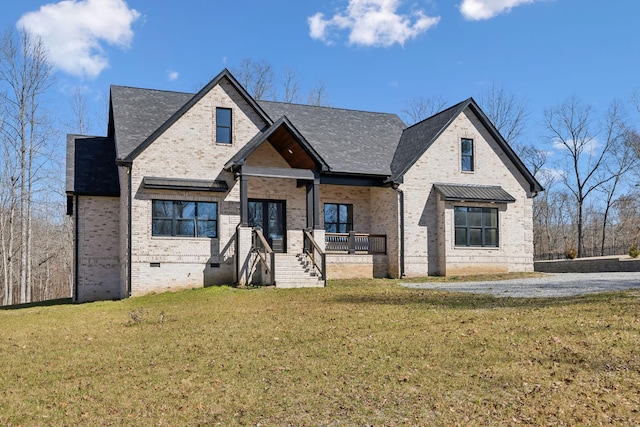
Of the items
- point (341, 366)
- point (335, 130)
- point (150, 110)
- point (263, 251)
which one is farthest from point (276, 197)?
point (341, 366)

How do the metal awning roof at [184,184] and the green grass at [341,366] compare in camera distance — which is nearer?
the green grass at [341,366]

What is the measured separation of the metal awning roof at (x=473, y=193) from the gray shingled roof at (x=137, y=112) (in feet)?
37.5

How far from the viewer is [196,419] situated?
21.7 ft

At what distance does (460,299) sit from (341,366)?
7.10 m

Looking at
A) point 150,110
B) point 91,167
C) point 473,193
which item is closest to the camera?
point 150,110

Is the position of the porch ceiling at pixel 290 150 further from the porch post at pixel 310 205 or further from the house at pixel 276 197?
the porch post at pixel 310 205

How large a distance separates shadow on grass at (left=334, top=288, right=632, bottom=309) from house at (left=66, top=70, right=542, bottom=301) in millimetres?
4221

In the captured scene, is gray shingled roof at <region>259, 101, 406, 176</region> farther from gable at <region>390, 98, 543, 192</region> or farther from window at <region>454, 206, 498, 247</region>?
window at <region>454, 206, 498, 247</region>

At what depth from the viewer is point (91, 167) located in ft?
78.1

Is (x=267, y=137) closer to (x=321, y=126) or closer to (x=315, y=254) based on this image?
(x=315, y=254)

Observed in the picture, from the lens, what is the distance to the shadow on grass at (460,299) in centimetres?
1317

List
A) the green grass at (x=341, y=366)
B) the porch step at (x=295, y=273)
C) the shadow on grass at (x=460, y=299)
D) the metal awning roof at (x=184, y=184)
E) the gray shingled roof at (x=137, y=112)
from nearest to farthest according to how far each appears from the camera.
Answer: the green grass at (x=341, y=366), the shadow on grass at (x=460, y=299), the porch step at (x=295, y=273), the metal awning roof at (x=184, y=184), the gray shingled roof at (x=137, y=112)

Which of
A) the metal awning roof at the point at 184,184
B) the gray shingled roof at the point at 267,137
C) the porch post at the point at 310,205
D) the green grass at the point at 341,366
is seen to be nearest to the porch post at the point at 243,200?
the gray shingled roof at the point at 267,137

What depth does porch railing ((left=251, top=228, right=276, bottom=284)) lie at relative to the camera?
19.7 meters
